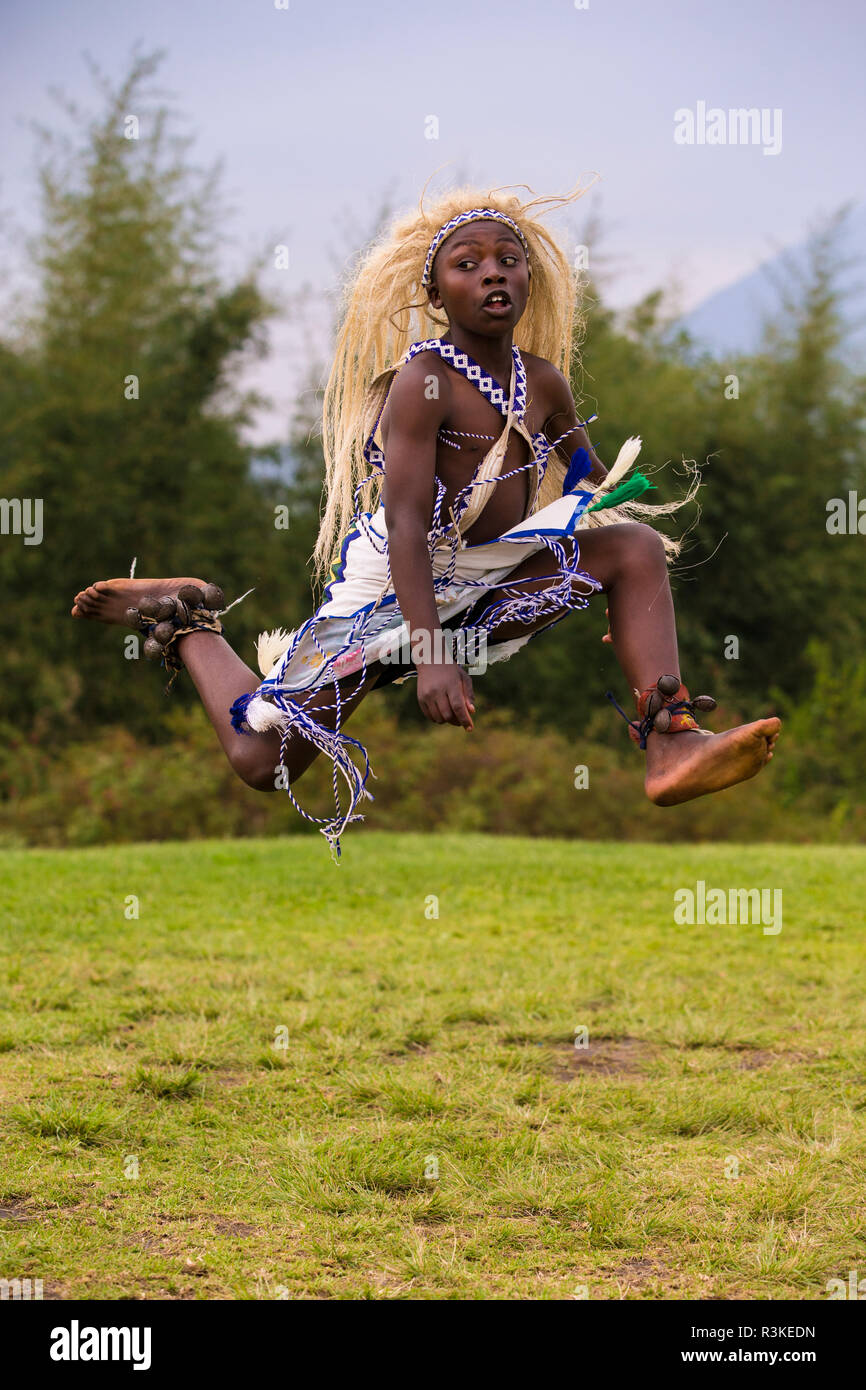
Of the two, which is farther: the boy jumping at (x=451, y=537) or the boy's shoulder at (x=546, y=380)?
the boy's shoulder at (x=546, y=380)

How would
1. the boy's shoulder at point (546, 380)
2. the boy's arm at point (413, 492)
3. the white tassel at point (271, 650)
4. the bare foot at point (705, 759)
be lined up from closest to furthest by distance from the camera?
1. the bare foot at point (705, 759)
2. the boy's arm at point (413, 492)
3. the boy's shoulder at point (546, 380)
4. the white tassel at point (271, 650)

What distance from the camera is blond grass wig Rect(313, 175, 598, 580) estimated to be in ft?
11.5

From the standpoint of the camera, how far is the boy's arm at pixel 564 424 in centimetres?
347

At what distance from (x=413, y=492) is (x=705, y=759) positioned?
2.86ft

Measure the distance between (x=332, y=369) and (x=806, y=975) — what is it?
3691 mm

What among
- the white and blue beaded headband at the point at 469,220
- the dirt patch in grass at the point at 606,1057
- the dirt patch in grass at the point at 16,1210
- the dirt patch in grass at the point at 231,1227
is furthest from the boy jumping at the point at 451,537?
the dirt patch in grass at the point at 606,1057

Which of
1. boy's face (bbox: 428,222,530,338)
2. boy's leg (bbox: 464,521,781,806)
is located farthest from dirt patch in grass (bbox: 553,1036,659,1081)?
boy's face (bbox: 428,222,530,338)

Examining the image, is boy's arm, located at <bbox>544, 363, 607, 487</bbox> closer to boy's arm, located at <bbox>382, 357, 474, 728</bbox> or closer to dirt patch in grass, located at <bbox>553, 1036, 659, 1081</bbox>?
boy's arm, located at <bbox>382, 357, 474, 728</bbox>

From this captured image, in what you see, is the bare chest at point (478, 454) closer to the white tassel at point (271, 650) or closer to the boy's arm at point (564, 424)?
the boy's arm at point (564, 424)

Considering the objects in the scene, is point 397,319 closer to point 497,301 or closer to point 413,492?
point 497,301

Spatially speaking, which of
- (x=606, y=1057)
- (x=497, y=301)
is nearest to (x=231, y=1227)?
(x=606, y=1057)

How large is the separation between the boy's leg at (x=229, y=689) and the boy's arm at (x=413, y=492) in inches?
15.2

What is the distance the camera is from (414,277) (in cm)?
356

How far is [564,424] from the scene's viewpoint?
3.54m
